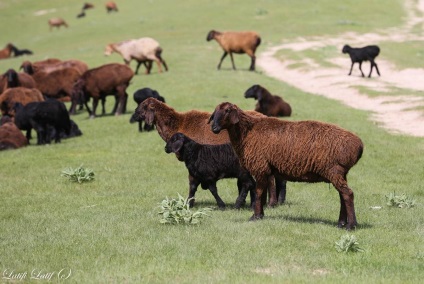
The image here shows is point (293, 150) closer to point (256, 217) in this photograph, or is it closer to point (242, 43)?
point (256, 217)

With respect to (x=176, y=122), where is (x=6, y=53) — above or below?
below

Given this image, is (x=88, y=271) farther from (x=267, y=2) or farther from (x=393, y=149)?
(x=267, y=2)

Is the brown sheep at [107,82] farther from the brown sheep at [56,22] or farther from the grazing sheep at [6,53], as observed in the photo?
the brown sheep at [56,22]

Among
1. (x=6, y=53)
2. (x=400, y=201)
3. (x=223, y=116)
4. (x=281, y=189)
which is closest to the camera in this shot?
→ (x=223, y=116)

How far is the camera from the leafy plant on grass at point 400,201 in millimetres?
11734

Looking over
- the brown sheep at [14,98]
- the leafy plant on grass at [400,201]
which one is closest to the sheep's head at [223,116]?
the leafy plant on grass at [400,201]

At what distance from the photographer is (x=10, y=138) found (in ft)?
66.8

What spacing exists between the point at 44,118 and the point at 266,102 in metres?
6.66

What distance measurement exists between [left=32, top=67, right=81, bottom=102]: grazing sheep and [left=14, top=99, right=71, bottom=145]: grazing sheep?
698 centimetres

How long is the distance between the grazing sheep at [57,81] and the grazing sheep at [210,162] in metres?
16.5

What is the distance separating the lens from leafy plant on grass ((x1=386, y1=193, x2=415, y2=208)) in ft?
38.5

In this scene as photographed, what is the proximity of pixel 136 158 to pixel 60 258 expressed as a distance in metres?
8.54

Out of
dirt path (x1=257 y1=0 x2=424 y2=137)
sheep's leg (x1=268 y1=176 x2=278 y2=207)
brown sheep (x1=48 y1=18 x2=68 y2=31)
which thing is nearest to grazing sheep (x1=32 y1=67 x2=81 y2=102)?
dirt path (x1=257 y1=0 x2=424 y2=137)

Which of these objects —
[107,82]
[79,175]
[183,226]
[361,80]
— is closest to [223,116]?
[183,226]
